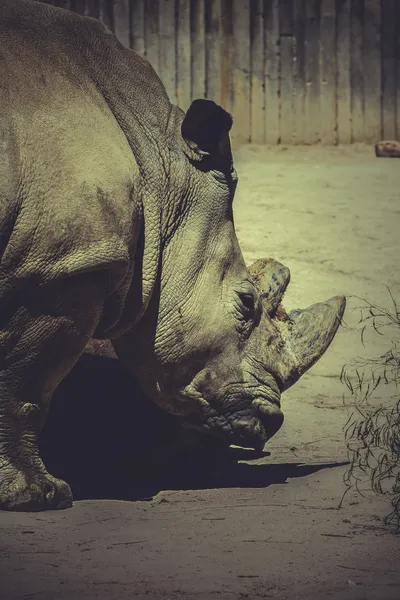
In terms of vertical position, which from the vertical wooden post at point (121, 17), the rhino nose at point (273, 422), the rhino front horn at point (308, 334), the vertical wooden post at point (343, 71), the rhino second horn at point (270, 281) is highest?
the vertical wooden post at point (121, 17)

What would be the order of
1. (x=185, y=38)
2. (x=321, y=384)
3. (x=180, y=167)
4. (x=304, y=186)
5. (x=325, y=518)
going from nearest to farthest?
(x=325, y=518) → (x=180, y=167) → (x=321, y=384) → (x=304, y=186) → (x=185, y=38)

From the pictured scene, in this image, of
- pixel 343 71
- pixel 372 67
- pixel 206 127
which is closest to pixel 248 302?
pixel 206 127

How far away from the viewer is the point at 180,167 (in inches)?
232

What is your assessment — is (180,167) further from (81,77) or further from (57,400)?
(57,400)

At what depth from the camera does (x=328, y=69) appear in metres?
12.2

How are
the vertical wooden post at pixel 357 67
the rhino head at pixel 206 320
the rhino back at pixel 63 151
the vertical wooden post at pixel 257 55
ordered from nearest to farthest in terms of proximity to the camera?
the rhino back at pixel 63 151 → the rhino head at pixel 206 320 → the vertical wooden post at pixel 257 55 → the vertical wooden post at pixel 357 67

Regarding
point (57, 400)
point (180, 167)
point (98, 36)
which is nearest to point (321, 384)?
point (57, 400)

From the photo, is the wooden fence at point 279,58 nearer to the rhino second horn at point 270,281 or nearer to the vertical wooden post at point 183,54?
the vertical wooden post at point 183,54

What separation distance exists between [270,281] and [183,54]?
5.94 metres

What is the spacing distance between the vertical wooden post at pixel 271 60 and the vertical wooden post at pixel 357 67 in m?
0.76

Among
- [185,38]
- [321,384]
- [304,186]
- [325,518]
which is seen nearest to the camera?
[325,518]

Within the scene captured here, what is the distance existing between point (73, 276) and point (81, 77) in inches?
37.8

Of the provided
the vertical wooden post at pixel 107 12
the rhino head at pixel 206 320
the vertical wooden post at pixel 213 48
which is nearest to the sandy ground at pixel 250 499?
the rhino head at pixel 206 320

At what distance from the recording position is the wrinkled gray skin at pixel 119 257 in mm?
5086
